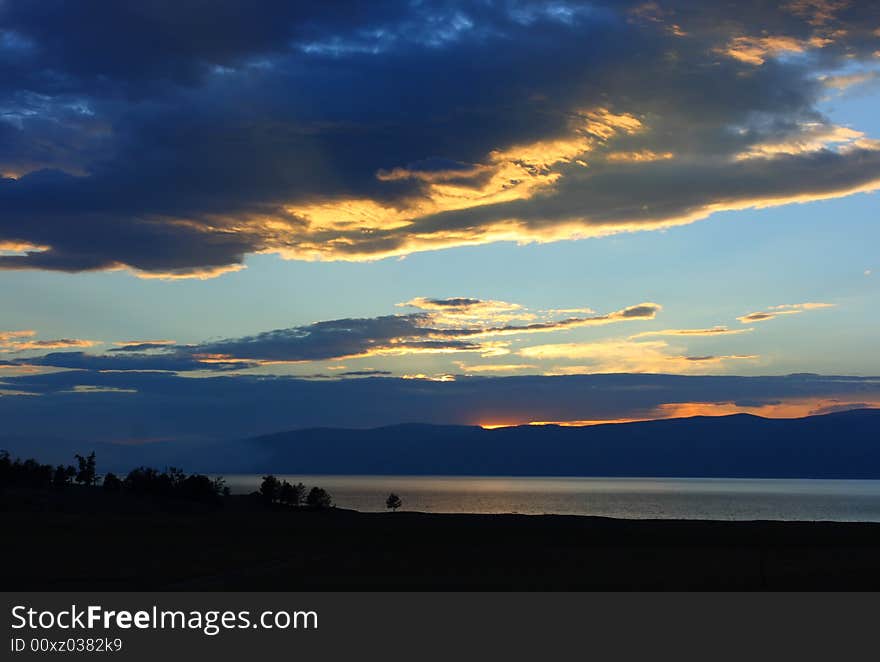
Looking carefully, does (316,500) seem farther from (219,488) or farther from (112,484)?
(112,484)

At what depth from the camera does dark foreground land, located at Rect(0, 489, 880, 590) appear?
89.9 ft

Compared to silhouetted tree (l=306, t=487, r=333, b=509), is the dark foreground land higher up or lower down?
higher up

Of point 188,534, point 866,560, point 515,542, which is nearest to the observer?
point 866,560

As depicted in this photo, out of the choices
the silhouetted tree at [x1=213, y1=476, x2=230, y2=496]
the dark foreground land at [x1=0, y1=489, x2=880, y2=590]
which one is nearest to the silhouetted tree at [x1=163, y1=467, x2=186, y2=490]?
the silhouetted tree at [x1=213, y1=476, x2=230, y2=496]

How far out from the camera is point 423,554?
36.1 meters

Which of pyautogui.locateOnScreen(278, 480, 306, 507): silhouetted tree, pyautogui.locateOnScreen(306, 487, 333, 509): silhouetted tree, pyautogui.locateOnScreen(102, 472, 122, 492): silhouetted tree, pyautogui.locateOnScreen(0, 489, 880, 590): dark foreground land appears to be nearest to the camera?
pyautogui.locateOnScreen(0, 489, 880, 590): dark foreground land

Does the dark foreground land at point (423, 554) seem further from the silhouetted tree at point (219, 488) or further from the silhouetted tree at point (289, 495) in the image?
the silhouetted tree at point (219, 488)

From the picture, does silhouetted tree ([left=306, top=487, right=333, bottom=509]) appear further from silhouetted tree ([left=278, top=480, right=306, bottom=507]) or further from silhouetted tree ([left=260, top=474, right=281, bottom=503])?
silhouetted tree ([left=260, top=474, right=281, bottom=503])
